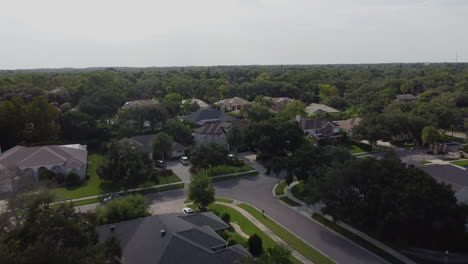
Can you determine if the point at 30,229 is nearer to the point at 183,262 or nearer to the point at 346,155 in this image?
the point at 183,262

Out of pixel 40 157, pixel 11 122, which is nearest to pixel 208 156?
pixel 40 157

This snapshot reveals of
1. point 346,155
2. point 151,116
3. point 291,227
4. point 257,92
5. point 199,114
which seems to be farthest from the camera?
point 257,92

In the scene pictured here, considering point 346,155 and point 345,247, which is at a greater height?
point 346,155

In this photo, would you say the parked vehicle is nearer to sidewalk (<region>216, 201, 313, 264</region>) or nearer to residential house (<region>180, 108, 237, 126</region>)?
sidewalk (<region>216, 201, 313, 264</region>)

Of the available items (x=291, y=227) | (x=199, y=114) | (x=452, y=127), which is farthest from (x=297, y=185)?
(x=452, y=127)

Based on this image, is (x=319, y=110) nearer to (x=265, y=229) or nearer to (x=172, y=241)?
(x=265, y=229)

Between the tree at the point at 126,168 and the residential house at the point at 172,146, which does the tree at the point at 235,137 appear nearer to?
the residential house at the point at 172,146

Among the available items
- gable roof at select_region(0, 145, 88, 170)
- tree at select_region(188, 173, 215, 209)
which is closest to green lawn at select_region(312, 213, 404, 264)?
tree at select_region(188, 173, 215, 209)

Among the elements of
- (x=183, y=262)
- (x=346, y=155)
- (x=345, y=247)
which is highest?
(x=346, y=155)
